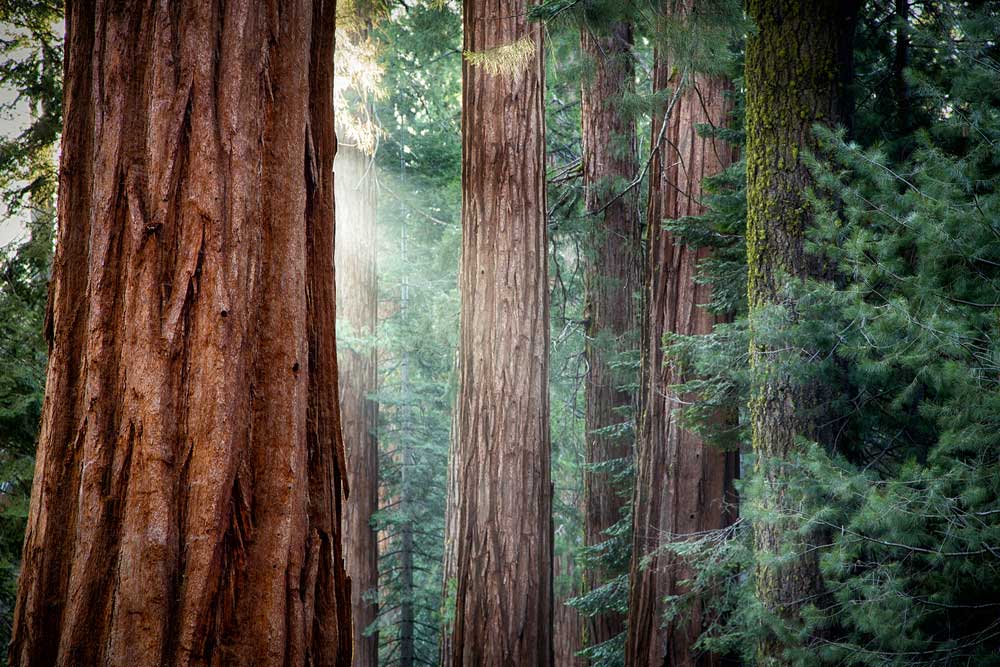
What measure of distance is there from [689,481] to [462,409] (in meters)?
2.02

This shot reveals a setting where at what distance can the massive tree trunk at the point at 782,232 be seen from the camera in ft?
15.0

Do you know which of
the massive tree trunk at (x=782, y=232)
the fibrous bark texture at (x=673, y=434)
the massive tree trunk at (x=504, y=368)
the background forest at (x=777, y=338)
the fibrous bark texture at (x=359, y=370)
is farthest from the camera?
the fibrous bark texture at (x=359, y=370)

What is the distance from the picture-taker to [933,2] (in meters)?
4.96

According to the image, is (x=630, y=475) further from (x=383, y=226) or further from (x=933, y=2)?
(x=383, y=226)

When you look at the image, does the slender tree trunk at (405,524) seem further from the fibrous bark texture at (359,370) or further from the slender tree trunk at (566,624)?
the slender tree trunk at (566,624)

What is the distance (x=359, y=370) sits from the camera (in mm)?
12055

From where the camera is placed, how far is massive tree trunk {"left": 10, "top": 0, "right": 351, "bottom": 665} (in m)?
1.86

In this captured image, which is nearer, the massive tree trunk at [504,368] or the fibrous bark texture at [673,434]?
the massive tree trunk at [504,368]

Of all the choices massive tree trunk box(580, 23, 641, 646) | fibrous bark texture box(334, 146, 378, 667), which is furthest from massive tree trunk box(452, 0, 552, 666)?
fibrous bark texture box(334, 146, 378, 667)

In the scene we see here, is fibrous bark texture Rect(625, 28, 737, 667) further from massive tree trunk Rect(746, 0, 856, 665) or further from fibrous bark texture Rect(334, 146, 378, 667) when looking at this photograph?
fibrous bark texture Rect(334, 146, 378, 667)

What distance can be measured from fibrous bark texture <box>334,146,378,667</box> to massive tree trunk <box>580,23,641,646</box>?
3.87 meters

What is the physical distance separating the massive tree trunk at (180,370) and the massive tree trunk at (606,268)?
7232 millimetres

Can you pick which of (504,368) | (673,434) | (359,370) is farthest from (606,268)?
(359,370)

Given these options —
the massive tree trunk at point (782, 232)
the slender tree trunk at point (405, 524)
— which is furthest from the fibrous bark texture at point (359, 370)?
the massive tree trunk at point (782, 232)
